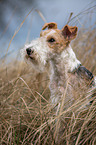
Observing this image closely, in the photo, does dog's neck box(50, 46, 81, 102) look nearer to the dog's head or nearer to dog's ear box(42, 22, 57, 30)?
the dog's head

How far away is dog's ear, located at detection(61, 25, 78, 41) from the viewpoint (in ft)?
8.39

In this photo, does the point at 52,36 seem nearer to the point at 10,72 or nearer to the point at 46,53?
the point at 46,53

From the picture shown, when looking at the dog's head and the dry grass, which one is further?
the dog's head

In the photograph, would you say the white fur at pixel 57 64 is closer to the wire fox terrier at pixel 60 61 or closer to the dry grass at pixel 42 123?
the wire fox terrier at pixel 60 61

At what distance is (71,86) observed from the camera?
2539 mm

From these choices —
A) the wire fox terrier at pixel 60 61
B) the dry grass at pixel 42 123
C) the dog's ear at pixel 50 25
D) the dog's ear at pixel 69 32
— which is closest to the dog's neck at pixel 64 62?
the wire fox terrier at pixel 60 61

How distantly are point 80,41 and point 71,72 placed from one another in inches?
95.0

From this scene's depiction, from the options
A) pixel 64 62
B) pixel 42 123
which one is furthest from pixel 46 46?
pixel 42 123

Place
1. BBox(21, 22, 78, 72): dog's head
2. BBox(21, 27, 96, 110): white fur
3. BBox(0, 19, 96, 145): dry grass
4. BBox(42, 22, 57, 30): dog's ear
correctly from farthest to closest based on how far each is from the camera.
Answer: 1. BBox(42, 22, 57, 30): dog's ear
2. BBox(21, 27, 96, 110): white fur
3. BBox(21, 22, 78, 72): dog's head
4. BBox(0, 19, 96, 145): dry grass

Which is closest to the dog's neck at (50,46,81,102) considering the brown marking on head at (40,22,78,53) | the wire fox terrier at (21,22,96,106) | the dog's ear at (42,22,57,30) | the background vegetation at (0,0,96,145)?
the wire fox terrier at (21,22,96,106)

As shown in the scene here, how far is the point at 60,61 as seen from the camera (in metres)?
2.65

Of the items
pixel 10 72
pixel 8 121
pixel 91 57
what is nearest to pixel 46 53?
pixel 8 121

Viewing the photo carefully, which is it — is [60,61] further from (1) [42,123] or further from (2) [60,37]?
(1) [42,123]

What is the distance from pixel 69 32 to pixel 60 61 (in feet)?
1.66
